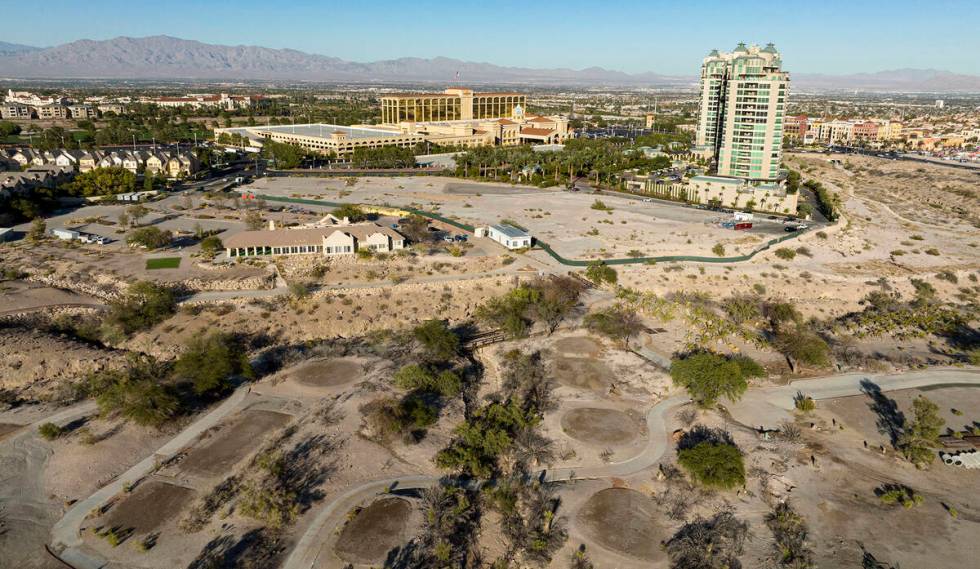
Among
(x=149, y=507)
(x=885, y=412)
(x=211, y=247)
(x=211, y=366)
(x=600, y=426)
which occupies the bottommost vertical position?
(x=149, y=507)

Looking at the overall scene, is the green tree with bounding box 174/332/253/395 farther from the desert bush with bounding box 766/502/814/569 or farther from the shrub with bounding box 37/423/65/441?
the desert bush with bounding box 766/502/814/569

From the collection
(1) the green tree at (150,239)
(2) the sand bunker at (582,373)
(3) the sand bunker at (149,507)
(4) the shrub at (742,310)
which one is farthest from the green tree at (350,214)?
(3) the sand bunker at (149,507)

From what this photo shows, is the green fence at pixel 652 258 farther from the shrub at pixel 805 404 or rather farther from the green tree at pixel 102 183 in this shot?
the green tree at pixel 102 183

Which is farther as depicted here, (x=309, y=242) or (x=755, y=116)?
(x=755, y=116)

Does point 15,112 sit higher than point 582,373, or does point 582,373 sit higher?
point 15,112

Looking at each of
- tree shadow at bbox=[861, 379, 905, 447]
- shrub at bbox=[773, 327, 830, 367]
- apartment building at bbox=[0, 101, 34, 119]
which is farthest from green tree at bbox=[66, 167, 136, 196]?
Answer: apartment building at bbox=[0, 101, 34, 119]

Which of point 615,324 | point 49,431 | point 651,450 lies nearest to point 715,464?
point 651,450

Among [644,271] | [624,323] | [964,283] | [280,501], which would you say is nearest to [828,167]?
[964,283]

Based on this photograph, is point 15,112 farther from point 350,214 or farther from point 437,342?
point 437,342
